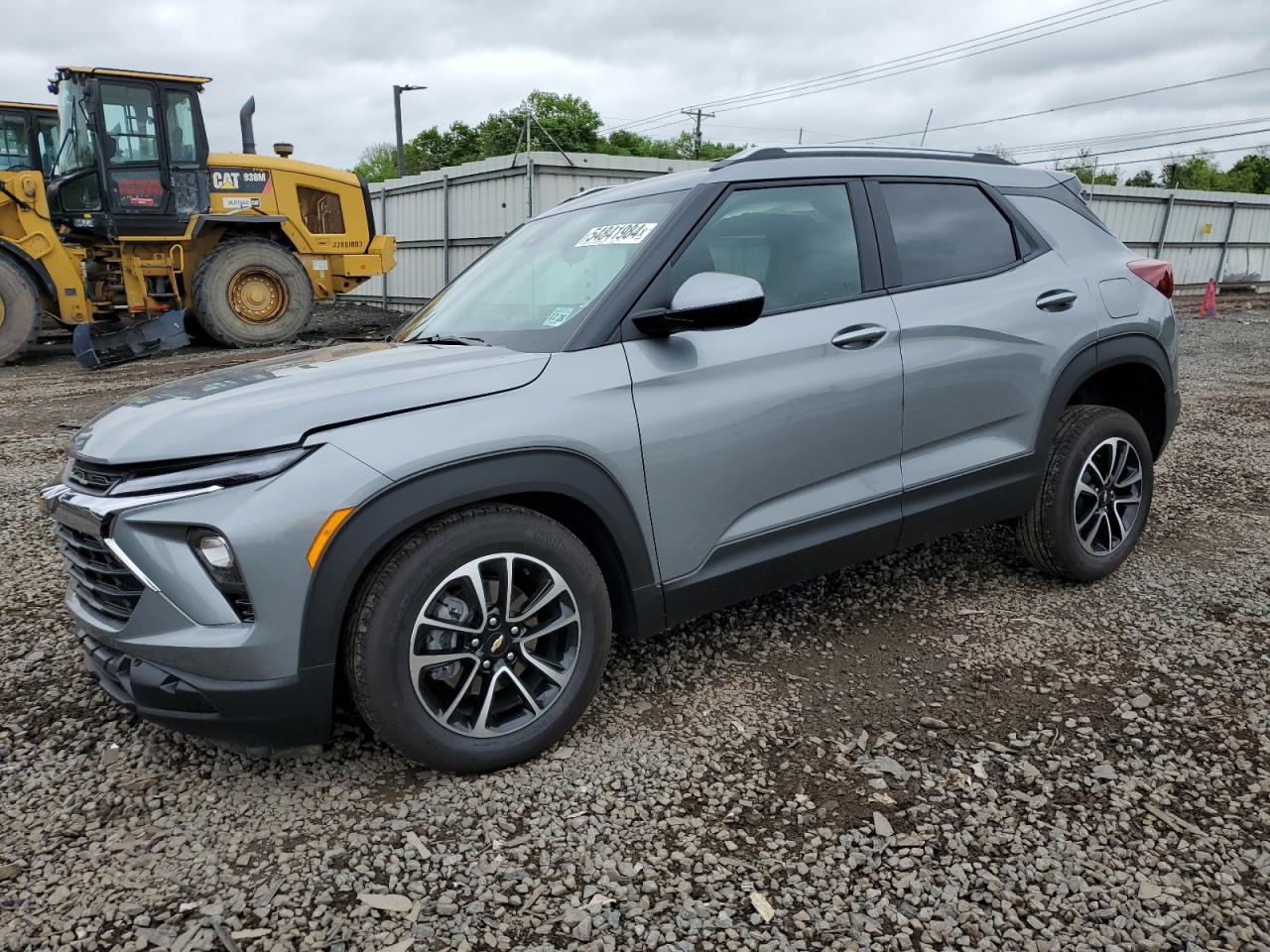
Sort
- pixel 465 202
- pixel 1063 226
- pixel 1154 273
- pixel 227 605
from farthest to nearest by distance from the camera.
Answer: pixel 465 202 < pixel 1154 273 < pixel 1063 226 < pixel 227 605

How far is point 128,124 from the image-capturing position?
36.6 feet

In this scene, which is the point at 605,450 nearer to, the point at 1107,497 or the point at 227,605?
the point at 227,605

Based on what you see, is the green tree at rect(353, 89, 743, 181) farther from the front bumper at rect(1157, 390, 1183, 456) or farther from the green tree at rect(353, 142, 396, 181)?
the front bumper at rect(1157, 390, 1183, 456)

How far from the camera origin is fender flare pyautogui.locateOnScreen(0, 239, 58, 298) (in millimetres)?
10836

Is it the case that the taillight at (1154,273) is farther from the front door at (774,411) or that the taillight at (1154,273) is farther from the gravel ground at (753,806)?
the front door at (774,411)

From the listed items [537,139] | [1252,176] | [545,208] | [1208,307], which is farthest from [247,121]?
[1252,176]

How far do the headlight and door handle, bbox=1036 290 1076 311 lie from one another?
2831 mm

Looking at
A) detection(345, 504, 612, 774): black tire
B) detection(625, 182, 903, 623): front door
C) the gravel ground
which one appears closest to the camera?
the gravel ground

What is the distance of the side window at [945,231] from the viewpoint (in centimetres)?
334

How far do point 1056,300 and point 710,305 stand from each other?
69.6 inches

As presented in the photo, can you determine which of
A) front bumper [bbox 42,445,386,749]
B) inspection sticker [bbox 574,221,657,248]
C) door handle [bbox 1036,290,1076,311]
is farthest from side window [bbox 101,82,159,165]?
door handle [bbox 1036,290,1076,311]

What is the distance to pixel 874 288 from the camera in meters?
3.20

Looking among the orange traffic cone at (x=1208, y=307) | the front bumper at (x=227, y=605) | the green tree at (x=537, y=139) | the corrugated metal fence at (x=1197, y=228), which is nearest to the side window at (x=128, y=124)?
the front bumper at (x=227, y=605)

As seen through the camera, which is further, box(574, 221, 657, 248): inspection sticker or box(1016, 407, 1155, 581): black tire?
box(1016, 407, 1155, 581): black tire
